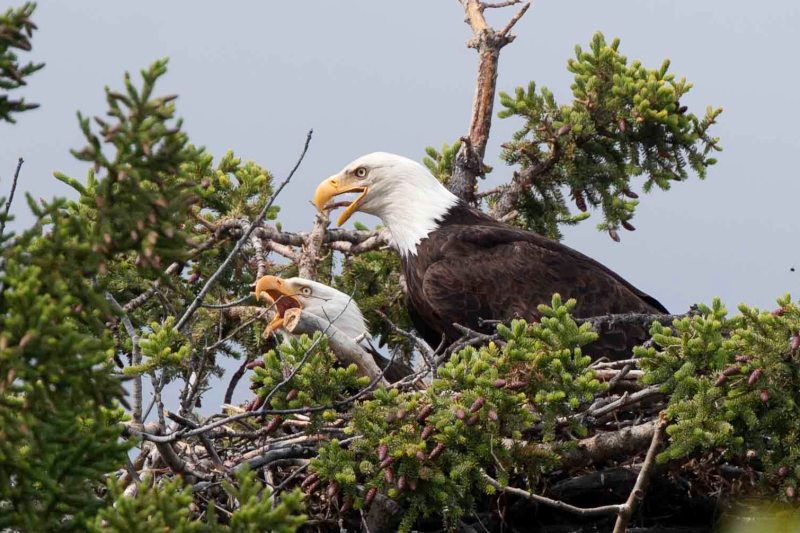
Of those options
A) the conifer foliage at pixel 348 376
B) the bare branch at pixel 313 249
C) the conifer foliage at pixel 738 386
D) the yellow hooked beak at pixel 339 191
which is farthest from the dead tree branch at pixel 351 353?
the conifer foliage at pixel 738 386

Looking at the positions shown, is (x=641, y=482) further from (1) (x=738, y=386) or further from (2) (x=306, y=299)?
(2) (x=306, y=299)

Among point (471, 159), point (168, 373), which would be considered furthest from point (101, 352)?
point (471, 159)

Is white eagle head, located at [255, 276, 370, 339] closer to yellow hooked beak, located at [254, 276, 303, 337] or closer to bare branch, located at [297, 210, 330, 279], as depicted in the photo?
yellow hooked beak, located at [254, 276, 303, 337]

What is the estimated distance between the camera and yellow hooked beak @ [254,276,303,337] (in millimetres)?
7305

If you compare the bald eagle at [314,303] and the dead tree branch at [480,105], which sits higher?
the dead tree branch at [480,105]

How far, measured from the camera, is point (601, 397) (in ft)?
19.0

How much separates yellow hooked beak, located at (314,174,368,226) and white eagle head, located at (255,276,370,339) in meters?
0.48

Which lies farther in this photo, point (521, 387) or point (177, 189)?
point (521, 387)

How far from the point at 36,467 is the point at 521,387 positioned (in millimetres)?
2195

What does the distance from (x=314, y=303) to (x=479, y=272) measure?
0.93m

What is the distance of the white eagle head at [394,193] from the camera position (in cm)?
779

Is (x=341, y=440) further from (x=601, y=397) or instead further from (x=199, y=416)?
(x=601, y=397)

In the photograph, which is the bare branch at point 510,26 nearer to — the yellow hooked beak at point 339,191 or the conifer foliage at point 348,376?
the conifer foliage at point 348,376

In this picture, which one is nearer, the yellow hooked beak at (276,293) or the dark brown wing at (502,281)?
the dark brown wing at (502,281)
